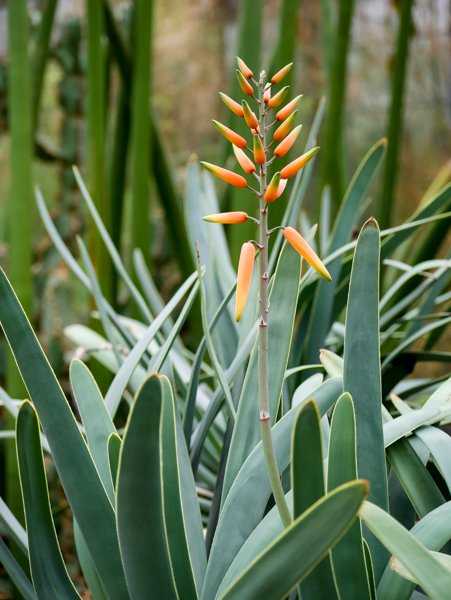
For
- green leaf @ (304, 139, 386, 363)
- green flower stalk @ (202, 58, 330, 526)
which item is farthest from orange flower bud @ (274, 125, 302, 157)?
green leaf @ (304, 139, 386, 363)

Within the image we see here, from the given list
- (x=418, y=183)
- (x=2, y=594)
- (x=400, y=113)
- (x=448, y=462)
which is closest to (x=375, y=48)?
(x=418, y=183)

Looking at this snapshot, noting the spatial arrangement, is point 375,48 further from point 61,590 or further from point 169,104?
point 61,590

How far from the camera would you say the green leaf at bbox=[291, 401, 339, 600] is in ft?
1.04

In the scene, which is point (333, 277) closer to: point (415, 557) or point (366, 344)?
point (366, 344)

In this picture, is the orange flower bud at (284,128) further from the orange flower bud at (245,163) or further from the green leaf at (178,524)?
the green leaf at (178,524)

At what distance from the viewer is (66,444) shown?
0.42 metres

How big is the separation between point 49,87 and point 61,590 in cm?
268

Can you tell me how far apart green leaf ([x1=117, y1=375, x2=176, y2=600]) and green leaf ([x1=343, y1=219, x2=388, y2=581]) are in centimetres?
12

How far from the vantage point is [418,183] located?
82.4 inches

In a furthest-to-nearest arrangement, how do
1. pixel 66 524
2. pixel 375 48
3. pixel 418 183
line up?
pixel 375 48, pixel 418 183, pixel 66 524

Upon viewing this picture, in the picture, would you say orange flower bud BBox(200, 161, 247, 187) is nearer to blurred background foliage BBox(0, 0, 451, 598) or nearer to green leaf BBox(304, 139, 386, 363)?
green leaf BBox(304, 139, 386, 363)

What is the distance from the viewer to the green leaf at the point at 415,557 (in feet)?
1.09

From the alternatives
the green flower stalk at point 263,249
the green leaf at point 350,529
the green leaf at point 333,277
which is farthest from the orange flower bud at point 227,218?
the green leaf at point 333,277

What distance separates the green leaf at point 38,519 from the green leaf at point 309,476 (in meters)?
0.15
